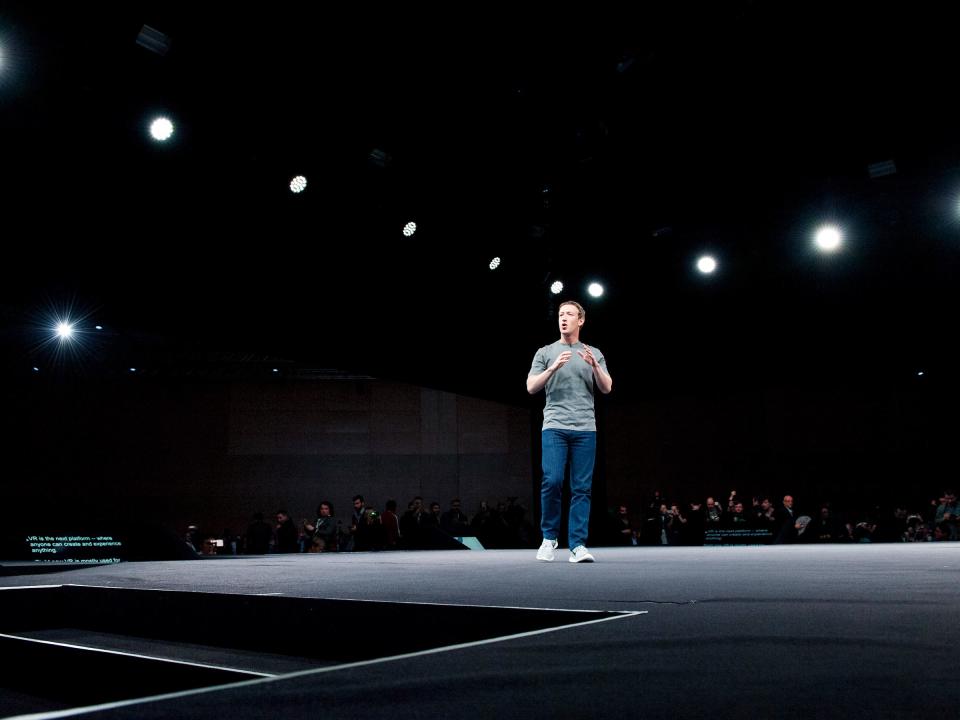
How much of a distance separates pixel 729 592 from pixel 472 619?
74cm

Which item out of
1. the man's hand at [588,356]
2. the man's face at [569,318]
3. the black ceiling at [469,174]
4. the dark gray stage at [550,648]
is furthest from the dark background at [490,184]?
the dark gray stage at [550,648]

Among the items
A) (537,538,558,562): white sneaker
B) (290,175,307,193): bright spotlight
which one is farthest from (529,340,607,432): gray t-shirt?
(290,175,307,193): bright spotlight

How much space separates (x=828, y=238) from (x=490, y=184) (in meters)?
4.01

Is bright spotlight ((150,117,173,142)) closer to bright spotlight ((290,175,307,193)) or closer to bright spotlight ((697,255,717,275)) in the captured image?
bright spotlight ((290,175,307,193))

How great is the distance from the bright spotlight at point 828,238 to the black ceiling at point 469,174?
0.14 m

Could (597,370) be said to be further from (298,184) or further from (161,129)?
(161,129)

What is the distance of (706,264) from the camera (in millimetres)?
9156

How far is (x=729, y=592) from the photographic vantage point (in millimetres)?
1815

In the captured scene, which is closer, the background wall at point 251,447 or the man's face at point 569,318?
the man's face at point 569,318

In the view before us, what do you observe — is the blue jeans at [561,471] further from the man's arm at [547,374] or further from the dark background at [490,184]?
the dark background at [490,184]

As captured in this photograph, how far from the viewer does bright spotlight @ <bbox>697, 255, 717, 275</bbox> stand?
908 cm

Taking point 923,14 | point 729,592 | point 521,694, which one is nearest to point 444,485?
point 923,14

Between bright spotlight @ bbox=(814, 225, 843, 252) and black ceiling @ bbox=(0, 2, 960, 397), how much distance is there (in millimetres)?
139

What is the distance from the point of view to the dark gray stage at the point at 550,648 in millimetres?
641
